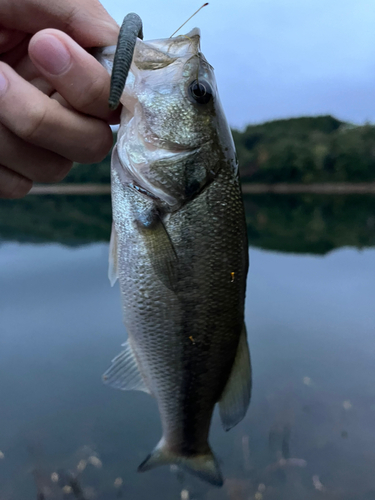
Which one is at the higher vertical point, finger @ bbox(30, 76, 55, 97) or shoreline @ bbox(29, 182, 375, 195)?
shoreline @ bbox(29, 182, 375, 195)

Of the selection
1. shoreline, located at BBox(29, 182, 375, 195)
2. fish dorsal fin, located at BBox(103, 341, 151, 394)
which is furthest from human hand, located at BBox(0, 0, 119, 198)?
shoreline, located at BBox(29, 182, 375, 195)

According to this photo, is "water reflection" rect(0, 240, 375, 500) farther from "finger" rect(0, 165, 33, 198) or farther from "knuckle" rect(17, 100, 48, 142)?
"knuckle" rect(17, 100, 48, 142)

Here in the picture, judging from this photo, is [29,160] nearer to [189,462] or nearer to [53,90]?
[53,90]

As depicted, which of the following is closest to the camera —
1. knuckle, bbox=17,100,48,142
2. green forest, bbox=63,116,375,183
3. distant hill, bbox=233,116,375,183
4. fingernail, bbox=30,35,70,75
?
fingernail, bbox=30,35,70,75

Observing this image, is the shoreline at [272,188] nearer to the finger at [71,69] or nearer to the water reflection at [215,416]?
the water reflection at [215,416]

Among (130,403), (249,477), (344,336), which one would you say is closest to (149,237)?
(249,477)

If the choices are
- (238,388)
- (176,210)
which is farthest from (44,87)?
(238,388)

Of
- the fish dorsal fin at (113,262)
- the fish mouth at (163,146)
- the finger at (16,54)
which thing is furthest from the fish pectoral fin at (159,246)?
the finger at (16,54)
